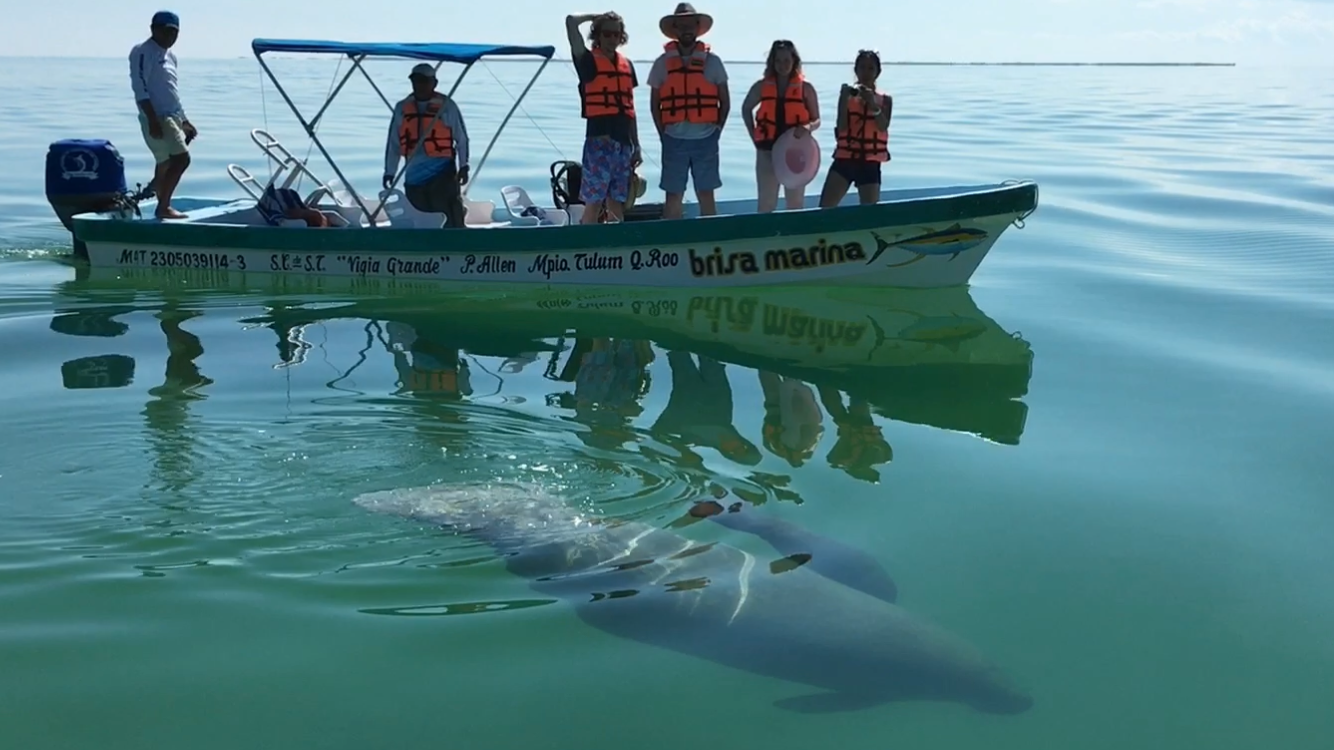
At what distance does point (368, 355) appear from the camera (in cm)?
1013

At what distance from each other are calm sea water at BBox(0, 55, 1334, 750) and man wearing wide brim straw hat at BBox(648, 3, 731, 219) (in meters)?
1.48

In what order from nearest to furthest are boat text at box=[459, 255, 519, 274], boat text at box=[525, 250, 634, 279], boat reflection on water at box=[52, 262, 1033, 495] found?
boat reflection on water at box=[52, 262, 1033, 495]
boat text at box=[525, 250, 634, 279]
boat text at box=[459, 255, 519, 274]

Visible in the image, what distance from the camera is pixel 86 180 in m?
13.0

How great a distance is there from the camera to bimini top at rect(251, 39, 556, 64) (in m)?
11.3

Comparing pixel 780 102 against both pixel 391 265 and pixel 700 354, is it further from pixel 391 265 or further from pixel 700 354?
pixel 391 265

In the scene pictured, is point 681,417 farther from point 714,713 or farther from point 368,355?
point 714,713

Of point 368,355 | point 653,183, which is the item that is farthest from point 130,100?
point 368,355

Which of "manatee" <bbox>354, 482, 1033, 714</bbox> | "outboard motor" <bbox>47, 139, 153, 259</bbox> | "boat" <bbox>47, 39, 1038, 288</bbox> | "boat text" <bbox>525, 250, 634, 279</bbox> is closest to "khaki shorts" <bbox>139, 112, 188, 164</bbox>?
"boat" <bbox>47, 39, 1038, 288</bbox>

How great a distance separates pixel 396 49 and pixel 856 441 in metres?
5.76

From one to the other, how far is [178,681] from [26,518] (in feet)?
6.58

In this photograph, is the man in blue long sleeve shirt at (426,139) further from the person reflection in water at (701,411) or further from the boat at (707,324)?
the person reflection in water at (701,411)

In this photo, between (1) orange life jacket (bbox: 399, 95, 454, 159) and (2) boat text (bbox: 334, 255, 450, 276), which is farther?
(2) boat text (bbox: 334, 255, 450, 276)

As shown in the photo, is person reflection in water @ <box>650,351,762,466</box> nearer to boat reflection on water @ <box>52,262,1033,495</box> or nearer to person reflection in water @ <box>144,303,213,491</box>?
boat reflection on water @ <box>52,262,1033,495</box>

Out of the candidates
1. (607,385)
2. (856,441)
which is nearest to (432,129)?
(607,385)
